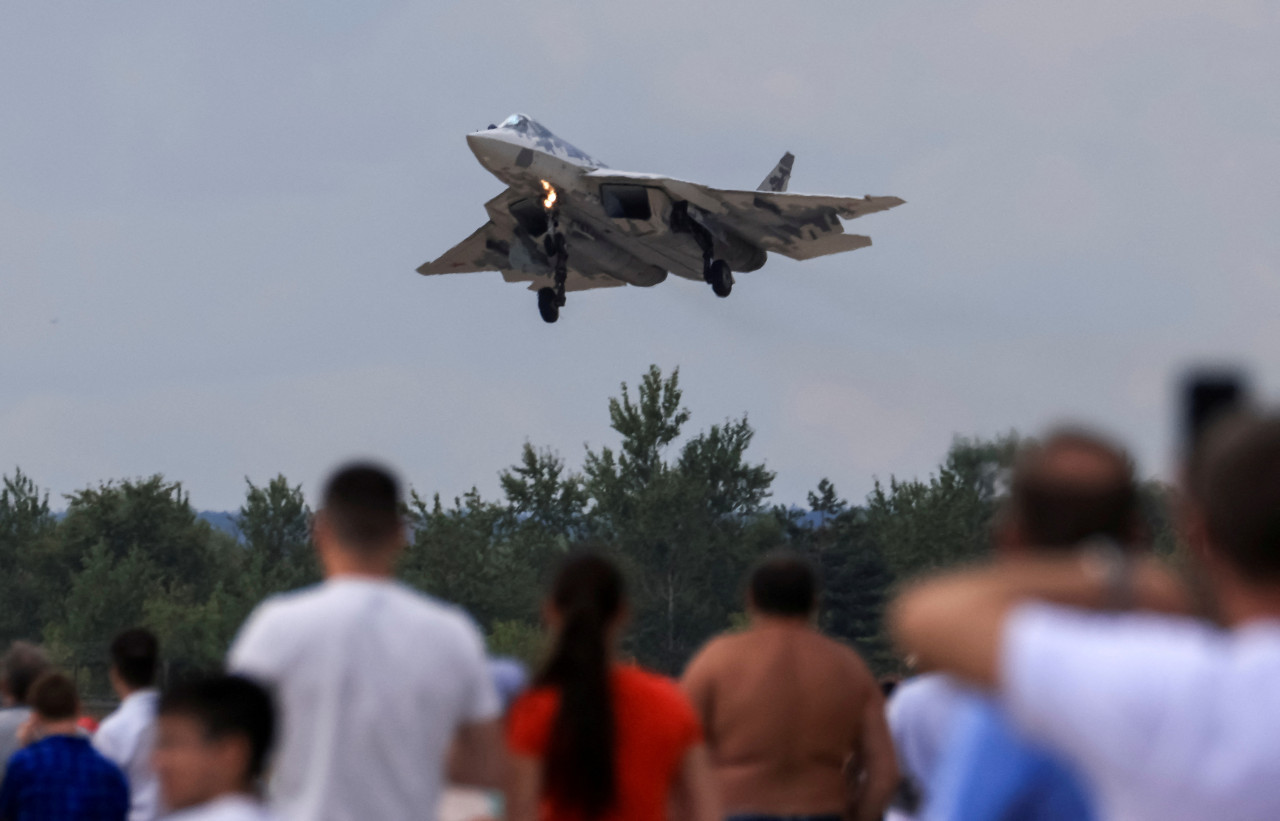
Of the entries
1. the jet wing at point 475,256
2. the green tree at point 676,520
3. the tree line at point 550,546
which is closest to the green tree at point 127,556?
the tree line at point 550,546

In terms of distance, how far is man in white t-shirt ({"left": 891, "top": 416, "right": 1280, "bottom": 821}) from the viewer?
2.21m

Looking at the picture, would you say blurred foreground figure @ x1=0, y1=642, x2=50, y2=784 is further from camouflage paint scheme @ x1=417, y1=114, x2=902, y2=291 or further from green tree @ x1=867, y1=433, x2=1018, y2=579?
green tree @ x1=867, y1=433, x2=1018, y2=579

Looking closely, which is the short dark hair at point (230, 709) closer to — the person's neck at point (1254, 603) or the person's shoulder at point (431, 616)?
the person's shoulder at point (431, 616)

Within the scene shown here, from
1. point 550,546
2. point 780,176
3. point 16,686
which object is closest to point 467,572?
point 550,546

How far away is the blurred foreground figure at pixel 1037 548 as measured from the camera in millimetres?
2914

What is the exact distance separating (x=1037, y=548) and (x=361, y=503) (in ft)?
7.58

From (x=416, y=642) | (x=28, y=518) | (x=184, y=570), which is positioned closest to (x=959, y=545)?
(x=184, y=570)

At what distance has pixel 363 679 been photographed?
455 centimetres

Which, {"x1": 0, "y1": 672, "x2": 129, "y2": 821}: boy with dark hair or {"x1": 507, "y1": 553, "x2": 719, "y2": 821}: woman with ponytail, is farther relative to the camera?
{"x1": 0, "y1": 672, "x2": 129, "y2": 821}: boy with dark hair

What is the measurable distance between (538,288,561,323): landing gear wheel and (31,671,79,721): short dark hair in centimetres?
2515

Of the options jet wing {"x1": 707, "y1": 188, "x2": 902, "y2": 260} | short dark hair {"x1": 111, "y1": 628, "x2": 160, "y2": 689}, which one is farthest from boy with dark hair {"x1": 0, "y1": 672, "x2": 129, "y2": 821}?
jet wing {"x1": 707, "y1": 188, "x2": 902, "y2": 260}

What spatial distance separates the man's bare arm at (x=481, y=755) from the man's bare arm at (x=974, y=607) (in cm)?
256

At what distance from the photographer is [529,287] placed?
35.3 meters

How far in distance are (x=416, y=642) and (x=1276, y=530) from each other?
2.75m
